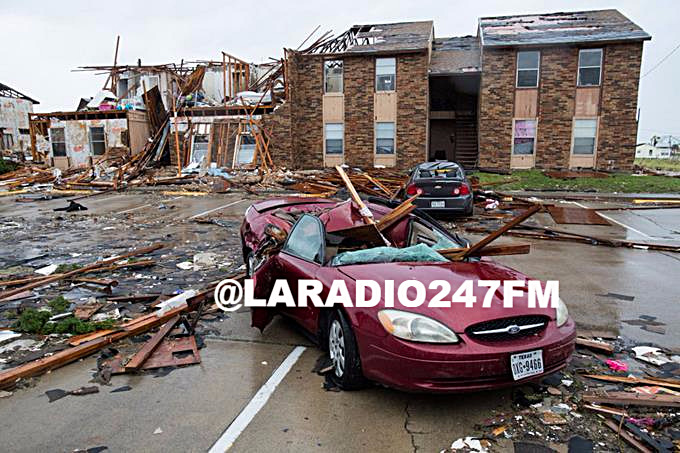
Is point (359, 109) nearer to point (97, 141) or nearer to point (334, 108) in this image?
point (334, 108)

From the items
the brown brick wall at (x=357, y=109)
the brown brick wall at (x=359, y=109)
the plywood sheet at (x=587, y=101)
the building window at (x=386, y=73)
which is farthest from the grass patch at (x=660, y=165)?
the brown brick wall at (x=359, y=109)

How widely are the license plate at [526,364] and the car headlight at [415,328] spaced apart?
430 mm

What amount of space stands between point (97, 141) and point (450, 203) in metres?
22.9

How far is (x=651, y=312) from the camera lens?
223 inches

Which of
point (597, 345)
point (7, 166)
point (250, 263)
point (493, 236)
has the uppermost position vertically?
point (493, 236)

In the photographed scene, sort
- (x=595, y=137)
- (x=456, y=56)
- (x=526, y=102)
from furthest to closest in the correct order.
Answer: (x=456, y=56), (x=526, y=102), (x=595, y=137)

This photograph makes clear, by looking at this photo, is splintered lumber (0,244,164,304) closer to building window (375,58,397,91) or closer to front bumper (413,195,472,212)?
front bumper (413,195,472,212)

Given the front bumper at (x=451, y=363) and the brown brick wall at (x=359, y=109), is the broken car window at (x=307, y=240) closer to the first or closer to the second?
the front bumper at (x=451, y=363)

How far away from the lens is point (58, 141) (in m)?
28.3

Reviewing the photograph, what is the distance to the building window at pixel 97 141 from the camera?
27703 millimetres

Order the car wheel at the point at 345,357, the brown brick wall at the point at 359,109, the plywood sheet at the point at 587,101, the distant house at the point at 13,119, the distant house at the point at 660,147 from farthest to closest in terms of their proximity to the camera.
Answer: the distant house at the point at 660,147 < the distant house at the point at 13,119 < the brown brick wall at the point at 359,109 < the plywood sheet at the point at 587,101 < the car wheel at the point at 345,357

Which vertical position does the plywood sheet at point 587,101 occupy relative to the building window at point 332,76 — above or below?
below

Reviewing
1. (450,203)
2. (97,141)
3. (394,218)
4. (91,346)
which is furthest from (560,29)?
(91,346)

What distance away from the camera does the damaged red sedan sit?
3303 mm
